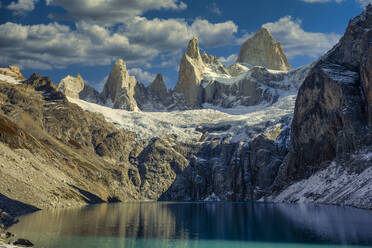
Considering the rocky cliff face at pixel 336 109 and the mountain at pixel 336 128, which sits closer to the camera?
the mountain at pixel 336 128

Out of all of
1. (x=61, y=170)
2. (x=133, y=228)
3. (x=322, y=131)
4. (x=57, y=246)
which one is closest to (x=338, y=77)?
(x=322, y=131)

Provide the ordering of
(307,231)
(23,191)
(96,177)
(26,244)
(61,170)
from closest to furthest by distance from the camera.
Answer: (26,244) < (307,231) < (23,191) < (61,170) < (96,177)

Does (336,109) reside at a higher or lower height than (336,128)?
higher

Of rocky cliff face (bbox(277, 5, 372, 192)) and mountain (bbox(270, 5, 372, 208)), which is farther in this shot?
rocky cliff face (bbox(277, 5, 372, 192))

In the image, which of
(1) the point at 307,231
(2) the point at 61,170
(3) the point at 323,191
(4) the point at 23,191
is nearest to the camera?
(1) the point at 307,231

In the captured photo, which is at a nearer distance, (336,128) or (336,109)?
(336,109)

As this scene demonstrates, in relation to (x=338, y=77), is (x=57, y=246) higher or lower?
lower

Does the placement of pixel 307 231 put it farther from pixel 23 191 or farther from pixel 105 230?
pixel 23 191

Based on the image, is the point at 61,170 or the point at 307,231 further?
the point at 61,170
